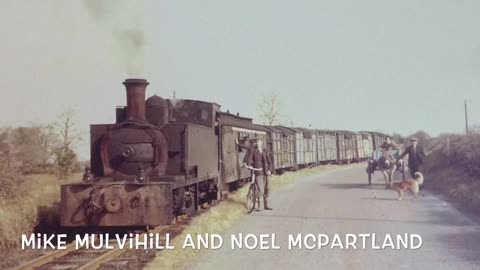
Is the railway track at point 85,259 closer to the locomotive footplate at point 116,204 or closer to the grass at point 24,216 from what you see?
the locomotive footplate at point 116,204

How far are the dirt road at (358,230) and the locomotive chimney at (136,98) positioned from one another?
309 centimetres

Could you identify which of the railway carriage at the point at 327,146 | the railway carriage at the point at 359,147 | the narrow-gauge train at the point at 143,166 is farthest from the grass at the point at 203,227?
the railway carriage at the point at 359,147

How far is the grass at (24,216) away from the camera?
38.4 ft

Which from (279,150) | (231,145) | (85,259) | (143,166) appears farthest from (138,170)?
(279,150)

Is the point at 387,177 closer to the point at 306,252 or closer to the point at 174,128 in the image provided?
the point at 174,128

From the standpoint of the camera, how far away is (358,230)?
10.8 m

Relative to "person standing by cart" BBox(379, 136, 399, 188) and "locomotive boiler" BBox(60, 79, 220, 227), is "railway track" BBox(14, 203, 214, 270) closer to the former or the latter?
"locomotive boiler" BBox(60, 79, 220, 227)

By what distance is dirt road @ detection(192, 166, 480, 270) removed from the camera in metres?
8.22

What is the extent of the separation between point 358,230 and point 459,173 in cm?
1266

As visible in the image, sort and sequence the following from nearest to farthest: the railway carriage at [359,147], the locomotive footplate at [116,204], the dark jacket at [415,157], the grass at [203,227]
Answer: the grass at [203,227]
the locomotive footplate at [116,204]
the dark jacket at [415,157]
the railway carriage at [359,147]

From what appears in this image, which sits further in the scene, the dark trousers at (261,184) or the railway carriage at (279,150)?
the railway carriage at (279,150)

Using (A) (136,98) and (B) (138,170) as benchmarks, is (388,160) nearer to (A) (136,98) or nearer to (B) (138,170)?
(B) (138,170)

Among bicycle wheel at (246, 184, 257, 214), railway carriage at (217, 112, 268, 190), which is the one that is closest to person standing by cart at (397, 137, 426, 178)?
railway carriage at (217, 112, 268, 190)

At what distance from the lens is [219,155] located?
16.7m
